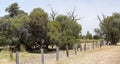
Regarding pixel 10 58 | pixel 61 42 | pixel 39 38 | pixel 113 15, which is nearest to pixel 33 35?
pixel 39 38

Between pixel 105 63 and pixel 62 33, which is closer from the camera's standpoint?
pixel 105 63

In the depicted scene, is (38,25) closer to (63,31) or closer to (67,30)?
(63,31)

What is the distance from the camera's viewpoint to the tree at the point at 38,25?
196ft

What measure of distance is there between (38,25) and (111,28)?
29098mm

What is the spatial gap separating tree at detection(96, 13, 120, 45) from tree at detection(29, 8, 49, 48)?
25670mm

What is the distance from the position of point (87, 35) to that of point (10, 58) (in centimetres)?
8575

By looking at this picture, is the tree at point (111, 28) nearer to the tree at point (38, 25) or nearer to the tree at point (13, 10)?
the tree at point (13, 10)

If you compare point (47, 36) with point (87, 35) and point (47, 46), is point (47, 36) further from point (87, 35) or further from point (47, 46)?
point (87, 35)

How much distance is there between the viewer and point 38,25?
5969cm

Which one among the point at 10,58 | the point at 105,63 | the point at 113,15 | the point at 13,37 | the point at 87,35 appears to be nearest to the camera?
the point at 105,63

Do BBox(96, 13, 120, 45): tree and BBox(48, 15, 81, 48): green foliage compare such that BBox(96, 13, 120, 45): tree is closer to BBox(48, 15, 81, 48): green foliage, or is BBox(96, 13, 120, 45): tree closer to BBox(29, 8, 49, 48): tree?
BBox(48, 15, 81, 48): green foliage

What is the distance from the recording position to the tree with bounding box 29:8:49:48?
59.8 metres

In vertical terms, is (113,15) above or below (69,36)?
above

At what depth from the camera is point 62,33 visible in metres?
65.4
